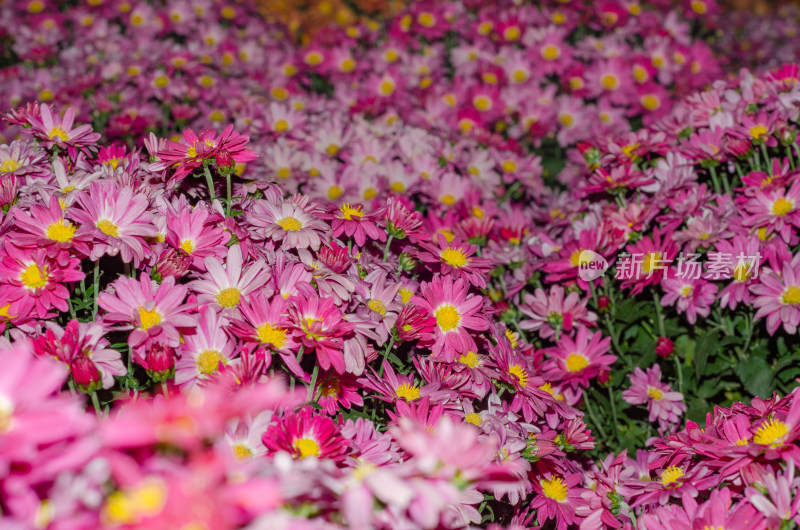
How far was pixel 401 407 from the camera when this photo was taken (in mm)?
1320

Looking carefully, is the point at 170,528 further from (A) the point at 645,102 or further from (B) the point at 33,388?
(A) the point at 645,102

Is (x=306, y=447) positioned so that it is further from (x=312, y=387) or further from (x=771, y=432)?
(x=771, y=432)

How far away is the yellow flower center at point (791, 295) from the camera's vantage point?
5.95 feet

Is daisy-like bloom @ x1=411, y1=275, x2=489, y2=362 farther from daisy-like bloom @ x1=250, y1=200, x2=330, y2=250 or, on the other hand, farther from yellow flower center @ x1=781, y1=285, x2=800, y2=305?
yellow flower center @ x1=781, y1=285, x2=800, y2=305

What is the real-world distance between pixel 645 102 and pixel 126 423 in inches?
137

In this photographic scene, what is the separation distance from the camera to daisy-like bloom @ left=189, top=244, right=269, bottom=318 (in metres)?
1.37

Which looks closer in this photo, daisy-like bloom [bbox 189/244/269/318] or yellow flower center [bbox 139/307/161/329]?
yellow flower center [bbox 139/307/161/329]

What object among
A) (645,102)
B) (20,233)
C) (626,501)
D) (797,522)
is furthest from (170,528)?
(645,102)

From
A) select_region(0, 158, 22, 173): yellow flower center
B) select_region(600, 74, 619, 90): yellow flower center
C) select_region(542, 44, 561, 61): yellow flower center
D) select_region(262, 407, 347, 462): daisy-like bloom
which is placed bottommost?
select_region(262, 407, 347, 462): daisy-like bloom

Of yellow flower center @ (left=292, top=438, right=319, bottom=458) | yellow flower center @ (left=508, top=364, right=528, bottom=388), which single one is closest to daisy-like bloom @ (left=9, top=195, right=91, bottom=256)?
yellow flower center @ (left=292, top=438, right=319, bottom=458)

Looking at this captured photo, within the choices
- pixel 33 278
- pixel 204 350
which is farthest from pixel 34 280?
pixel 204 350

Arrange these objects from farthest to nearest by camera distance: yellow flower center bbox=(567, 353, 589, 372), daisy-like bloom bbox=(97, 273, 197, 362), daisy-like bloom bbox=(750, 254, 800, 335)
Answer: yellow flower center bbox=(567, 353, 589, 372), daisy-like bloom bbox=(750, 254, 800, 335), daisy-like bloom bbox=(97, 273, 197, 362)

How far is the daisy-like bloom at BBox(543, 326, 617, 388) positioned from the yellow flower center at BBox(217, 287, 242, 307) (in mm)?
1050

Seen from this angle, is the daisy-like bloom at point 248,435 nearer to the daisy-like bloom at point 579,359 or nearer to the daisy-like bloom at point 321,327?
the daisy-like bloom at point 321,327
